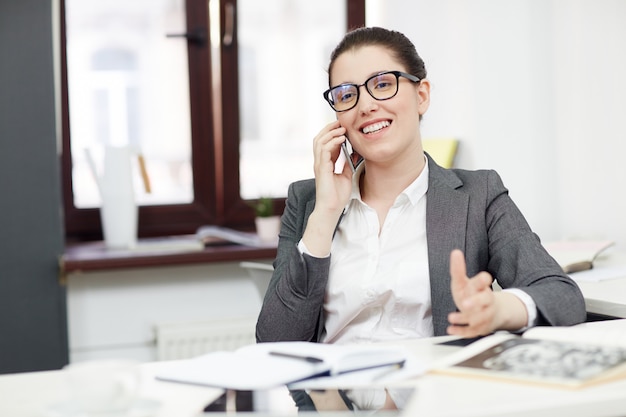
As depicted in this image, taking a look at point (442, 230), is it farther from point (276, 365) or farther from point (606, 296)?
point (276, 365)

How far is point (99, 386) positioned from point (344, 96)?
1.00 m

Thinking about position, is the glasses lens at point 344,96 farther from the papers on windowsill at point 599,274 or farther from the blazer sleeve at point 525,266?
the papers on windowsill at point 599,274

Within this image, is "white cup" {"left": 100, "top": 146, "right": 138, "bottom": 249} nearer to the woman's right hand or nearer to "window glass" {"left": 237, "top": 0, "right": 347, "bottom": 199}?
"window glass" {"left": 237, "top": 0, "right": 347, "bottom": 199}

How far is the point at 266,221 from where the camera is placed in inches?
133

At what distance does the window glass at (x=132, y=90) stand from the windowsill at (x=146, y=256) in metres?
0.33

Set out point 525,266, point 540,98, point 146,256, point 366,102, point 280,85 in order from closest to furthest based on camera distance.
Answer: point 525,266 < point 366,102 < point 146,256 < point 540,98 < point 280,85

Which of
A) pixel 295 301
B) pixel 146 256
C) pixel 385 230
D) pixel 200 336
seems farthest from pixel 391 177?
pixel 200 336

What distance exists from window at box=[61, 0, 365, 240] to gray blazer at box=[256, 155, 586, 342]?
162 cm

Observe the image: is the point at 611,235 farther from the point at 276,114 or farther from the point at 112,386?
the point at 112,386

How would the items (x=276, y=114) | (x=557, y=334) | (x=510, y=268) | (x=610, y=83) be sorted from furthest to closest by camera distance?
(x=276, y=114), (x=610, y=83), (x=510, y=268), (x=557, y=334)

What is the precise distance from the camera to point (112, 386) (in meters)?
1.13

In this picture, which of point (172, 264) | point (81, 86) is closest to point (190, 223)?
point (172, 264)

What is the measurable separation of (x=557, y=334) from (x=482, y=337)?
0.47 ft

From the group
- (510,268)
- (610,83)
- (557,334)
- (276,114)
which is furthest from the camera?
(276,114)
